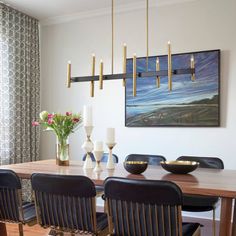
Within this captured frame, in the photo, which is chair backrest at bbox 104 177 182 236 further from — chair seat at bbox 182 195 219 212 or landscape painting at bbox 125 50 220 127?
landscape painting at bbox 125 50 220 127

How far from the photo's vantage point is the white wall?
3.70 metres

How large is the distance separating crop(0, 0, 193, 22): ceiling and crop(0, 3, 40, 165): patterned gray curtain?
16 cm

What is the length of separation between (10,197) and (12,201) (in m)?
0.03

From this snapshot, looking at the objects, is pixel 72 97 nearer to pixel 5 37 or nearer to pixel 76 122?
pixel 5 37

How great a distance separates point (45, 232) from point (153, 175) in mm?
1660

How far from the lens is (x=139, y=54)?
13.8ft

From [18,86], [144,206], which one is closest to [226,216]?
[144,206]

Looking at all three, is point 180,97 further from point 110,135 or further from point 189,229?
point 189,229

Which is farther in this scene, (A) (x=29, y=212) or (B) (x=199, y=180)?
(A) (x=29, y=212)

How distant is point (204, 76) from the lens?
377cm

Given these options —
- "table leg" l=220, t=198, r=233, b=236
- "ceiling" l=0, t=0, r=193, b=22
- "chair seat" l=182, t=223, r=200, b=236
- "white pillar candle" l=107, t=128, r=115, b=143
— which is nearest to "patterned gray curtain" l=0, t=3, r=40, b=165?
"ceiling" l=0, t=0, r=193, b=22

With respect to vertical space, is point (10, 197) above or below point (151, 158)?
below

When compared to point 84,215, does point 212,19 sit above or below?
above

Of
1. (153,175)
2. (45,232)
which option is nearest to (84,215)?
(153,175)
